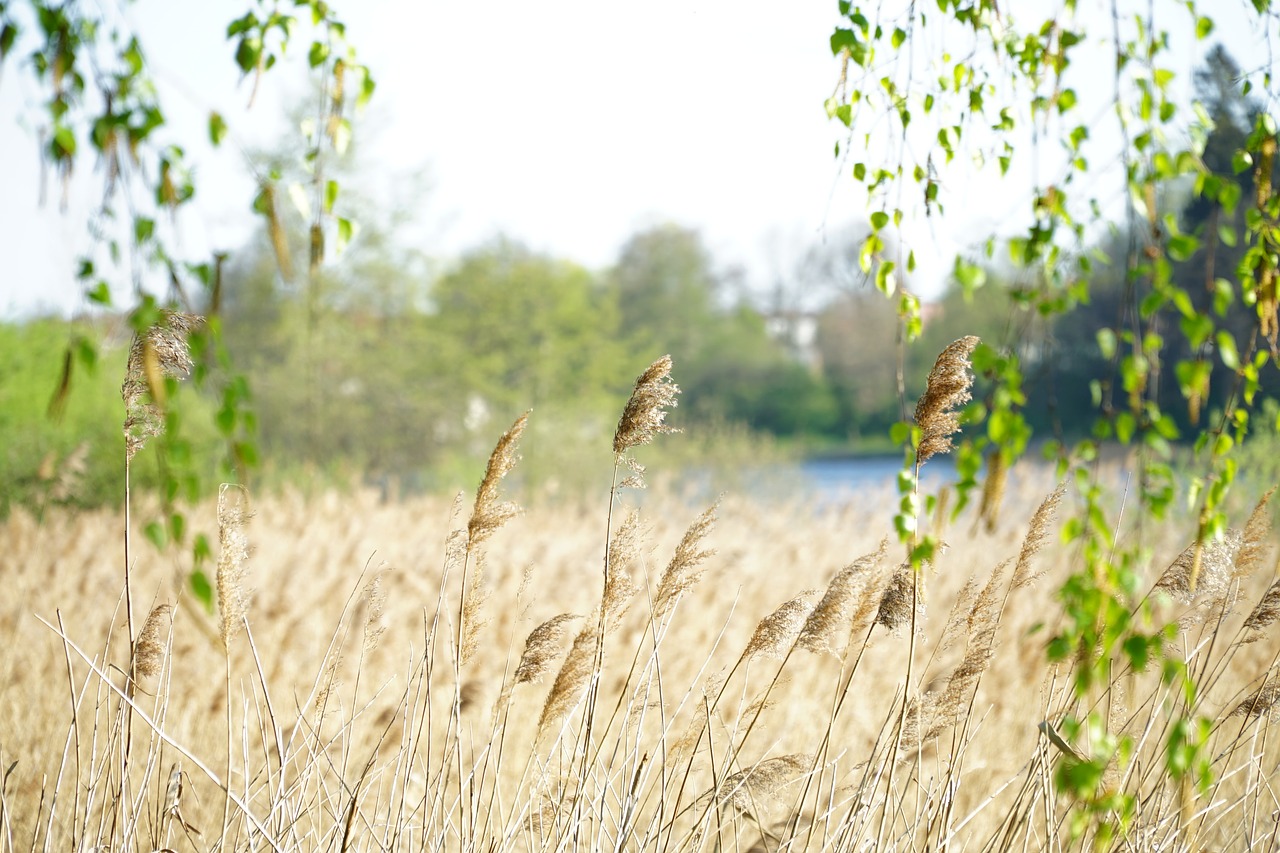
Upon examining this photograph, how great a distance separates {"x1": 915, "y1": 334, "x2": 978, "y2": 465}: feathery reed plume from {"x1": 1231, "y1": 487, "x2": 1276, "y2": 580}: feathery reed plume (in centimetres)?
94

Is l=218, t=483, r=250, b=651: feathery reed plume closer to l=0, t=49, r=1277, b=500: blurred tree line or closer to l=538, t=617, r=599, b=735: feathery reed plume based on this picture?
l=538, t=617, r=599, b=735: feathery reed plume

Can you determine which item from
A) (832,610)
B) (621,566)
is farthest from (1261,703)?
(621,566)

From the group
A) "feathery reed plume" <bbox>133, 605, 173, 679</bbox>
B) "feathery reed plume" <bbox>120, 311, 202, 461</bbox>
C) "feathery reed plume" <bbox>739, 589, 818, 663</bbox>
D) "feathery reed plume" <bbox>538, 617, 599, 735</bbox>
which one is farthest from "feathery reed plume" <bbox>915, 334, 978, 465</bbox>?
"feathery reed plume" <bbox>133, 605, 173, 679</bbox>

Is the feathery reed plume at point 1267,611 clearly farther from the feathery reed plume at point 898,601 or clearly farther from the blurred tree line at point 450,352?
the blurred tree line at point 450,352

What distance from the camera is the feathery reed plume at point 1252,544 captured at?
263cm

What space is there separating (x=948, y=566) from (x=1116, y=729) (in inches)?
223

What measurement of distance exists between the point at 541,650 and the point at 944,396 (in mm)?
927

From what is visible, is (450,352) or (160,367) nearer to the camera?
(160,367)

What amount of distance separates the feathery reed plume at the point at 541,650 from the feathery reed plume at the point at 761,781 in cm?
44

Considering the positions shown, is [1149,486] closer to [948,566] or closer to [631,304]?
[948,566]

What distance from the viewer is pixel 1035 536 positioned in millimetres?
2365

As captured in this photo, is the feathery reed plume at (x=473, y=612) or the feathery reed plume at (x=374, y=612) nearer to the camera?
the feathery reed plume at (x=473, y=612)

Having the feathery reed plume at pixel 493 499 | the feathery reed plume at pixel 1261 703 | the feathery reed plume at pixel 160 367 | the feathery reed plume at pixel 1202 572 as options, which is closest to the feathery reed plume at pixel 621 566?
the feathery reed plume at pixel 493 499

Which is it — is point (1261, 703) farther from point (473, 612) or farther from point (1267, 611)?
point (473, 612)
